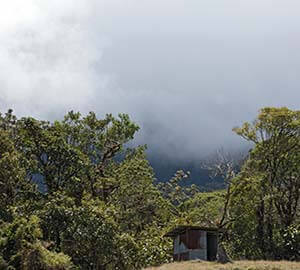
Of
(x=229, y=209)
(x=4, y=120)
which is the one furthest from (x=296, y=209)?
(x=4, y=120)

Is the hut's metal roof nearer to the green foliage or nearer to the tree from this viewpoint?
the green foliage

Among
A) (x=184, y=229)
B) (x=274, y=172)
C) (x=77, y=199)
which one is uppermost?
(x=274, y=172)

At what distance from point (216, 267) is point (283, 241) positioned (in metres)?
12.6

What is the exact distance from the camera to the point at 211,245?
36.7 m

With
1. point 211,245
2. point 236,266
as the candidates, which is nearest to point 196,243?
point 211,245

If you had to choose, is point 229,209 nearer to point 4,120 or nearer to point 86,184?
point 86,184

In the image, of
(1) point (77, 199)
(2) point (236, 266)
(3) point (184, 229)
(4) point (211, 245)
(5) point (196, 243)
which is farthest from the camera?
(1) point (77, 199)

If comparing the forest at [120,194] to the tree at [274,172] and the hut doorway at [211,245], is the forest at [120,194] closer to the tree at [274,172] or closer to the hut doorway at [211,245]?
the tree at [274,172]

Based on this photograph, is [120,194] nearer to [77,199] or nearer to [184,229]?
[77,199]

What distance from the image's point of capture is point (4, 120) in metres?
42.6

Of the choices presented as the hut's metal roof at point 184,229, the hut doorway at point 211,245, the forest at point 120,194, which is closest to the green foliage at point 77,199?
the forest at point 120,194

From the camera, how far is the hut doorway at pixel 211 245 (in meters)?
36.5

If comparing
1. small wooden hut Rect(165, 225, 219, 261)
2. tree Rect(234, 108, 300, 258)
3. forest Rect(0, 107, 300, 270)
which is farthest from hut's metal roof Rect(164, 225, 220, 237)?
tree Rect(234, 108, 300, 258)

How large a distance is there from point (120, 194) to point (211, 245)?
31.8 ft
